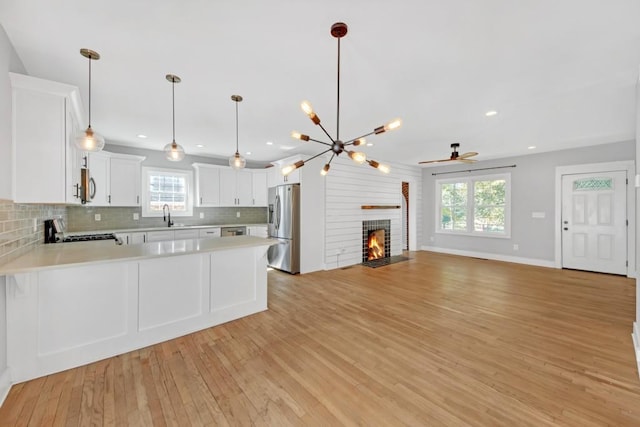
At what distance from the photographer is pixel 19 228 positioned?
7.96 ft

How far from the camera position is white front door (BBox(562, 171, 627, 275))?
4.85m

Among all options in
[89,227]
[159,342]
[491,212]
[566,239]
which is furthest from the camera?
[491,212]

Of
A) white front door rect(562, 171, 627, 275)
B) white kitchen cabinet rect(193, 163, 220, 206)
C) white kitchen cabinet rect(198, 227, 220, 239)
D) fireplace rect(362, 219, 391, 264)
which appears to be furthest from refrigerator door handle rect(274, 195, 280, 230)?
white front door rect(562, 171, 627, 275)

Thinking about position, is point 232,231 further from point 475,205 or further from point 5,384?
point 475,205

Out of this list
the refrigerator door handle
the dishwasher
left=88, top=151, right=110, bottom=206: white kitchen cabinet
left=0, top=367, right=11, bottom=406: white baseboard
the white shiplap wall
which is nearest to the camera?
left=0, top=367, right=11, bottom=406: white baseboard

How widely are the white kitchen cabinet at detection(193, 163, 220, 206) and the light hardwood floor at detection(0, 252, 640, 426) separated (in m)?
3.41

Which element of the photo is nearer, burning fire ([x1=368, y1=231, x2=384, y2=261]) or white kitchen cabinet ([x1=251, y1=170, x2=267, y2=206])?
white kitchen cabinet ([x1=251, y1=170, x2=267, y2=206])

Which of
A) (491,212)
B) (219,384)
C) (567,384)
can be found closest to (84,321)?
(219,384)

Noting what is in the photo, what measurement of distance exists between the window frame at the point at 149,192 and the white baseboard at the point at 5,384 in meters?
3.71

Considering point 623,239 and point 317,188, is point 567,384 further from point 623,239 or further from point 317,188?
point 623,239

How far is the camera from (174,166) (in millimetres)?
5582

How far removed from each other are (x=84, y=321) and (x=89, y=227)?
3.35 meters

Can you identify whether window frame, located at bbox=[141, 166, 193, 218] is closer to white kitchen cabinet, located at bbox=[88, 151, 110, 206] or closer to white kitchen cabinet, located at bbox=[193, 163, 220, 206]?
white kitchen cabinet, located at bbox=[193, 163, 220, 206]

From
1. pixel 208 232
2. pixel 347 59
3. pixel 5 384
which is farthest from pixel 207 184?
pixel 347 59
